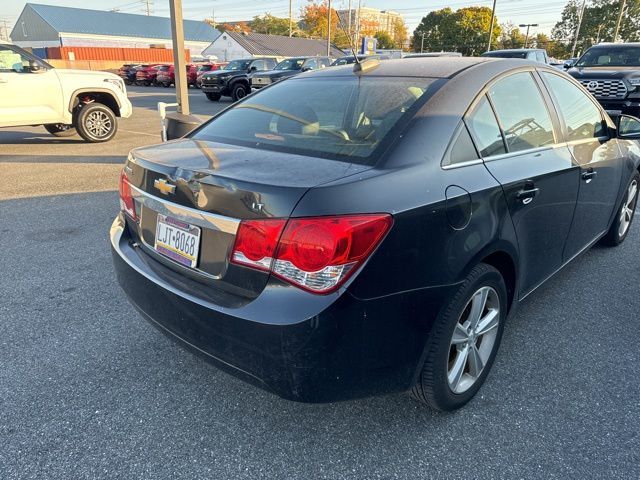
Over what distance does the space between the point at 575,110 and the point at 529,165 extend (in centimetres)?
108

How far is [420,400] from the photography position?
2193 mm

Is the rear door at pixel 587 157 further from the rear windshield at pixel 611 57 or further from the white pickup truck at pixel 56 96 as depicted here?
the rear windshield at pixel 611 57

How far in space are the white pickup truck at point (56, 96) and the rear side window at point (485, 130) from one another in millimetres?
8859

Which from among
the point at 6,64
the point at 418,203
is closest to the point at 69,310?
the point at 418,203

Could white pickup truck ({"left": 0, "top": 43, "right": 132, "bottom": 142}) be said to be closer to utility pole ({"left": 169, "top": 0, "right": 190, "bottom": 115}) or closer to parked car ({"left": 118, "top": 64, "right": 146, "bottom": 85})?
utility pole ({"left": 169, "top": 0, "right": 190, "bottom": 115})

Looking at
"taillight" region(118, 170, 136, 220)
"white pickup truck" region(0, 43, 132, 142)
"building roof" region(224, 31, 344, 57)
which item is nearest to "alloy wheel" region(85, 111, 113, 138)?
"white pickup truck" region(0, 43, 132, 142)

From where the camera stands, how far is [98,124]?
985cm

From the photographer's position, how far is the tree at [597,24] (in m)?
62.8

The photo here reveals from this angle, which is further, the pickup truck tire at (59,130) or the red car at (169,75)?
the red car at (169,75)

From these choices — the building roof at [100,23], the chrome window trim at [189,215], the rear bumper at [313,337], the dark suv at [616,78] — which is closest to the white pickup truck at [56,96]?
the chrome window trim at [189,215]

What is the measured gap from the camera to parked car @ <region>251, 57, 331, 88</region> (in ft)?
61.6

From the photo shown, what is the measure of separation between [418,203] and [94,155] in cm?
826

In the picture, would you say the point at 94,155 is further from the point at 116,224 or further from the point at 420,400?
the point at 420,400

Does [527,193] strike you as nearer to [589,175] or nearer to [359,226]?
[589,175]
